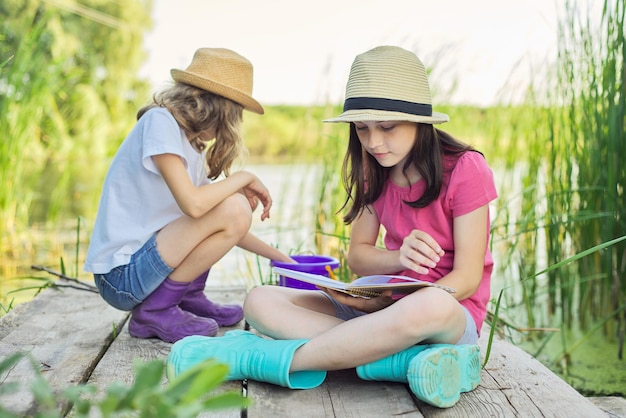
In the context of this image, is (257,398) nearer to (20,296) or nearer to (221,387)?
(221,387)

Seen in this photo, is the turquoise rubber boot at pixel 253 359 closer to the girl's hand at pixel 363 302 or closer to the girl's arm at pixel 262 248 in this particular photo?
the girl's hand at pixel 363 302

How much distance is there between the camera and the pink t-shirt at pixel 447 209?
1.83 meters

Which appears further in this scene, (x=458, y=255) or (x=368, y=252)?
(x=368, y=252)

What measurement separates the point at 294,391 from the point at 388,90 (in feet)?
2.63

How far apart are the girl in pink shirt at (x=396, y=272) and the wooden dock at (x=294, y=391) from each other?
43mm

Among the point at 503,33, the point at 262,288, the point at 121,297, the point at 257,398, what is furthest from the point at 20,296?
the point at 503,33

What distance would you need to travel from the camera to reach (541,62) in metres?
3.26

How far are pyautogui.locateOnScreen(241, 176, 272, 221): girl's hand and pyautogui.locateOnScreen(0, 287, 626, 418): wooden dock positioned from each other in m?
0.52

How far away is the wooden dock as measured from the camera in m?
1.51

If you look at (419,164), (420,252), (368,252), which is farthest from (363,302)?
(419,164)

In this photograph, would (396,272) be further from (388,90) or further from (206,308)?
(206,308)

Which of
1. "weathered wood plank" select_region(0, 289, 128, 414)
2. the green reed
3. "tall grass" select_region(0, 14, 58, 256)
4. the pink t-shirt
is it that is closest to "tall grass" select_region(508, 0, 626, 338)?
the green reed

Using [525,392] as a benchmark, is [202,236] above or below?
above

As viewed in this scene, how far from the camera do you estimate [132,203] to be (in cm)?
214
